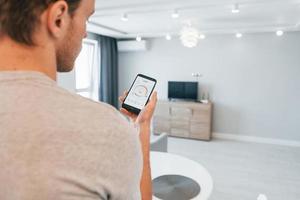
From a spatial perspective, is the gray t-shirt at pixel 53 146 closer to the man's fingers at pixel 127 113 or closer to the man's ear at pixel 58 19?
the man's ear at pixel 58 19

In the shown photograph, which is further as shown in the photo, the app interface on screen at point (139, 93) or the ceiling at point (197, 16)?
the ceiling at point (197, 16)

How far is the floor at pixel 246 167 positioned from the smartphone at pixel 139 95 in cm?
229

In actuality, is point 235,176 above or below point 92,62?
below

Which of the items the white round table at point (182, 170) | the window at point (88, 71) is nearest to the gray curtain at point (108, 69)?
the window at point (88, 71)

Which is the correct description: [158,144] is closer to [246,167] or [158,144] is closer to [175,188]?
[175,188]

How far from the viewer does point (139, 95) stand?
3.59 feet

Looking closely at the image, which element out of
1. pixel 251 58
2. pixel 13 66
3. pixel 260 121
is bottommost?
pixel 260 121

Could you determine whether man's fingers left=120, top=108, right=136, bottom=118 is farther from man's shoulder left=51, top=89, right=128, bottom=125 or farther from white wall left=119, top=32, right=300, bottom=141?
white wall left=119, top=32, right=300, bottom=141

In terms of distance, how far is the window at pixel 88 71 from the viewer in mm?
5324

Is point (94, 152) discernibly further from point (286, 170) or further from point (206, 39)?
point (206, 39)

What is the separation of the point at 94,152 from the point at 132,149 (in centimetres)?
7

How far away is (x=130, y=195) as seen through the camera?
0.43 m


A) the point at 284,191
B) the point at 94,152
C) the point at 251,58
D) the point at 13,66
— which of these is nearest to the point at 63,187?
the point at 94,152

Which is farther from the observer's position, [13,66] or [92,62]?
[92,62]
